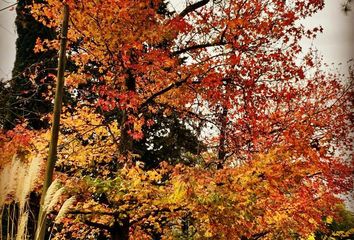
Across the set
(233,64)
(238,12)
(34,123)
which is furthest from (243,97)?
(34,123)

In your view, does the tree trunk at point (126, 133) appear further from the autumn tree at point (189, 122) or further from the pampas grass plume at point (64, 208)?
the pampas grass plume at point (64, 208)

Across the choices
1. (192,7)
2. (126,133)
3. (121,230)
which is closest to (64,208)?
(121,230)

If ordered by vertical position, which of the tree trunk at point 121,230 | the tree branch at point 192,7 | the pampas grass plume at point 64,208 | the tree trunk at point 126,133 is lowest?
the tree trunk at point 121,230

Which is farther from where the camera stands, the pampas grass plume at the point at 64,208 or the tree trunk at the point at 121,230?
the tree trunk at the point at 121,230

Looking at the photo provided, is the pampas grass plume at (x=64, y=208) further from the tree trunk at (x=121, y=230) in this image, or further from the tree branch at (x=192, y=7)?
the tree branch at (x=192, y=7)

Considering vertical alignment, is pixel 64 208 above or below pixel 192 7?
below

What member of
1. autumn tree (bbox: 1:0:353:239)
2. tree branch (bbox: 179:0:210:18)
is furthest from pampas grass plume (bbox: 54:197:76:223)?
tree branch (bbox: 179:0:210:18)

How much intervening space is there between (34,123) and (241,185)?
9.80 meters

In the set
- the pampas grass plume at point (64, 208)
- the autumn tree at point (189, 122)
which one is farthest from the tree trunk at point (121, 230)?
the pampas grass plume at point (64, 208)

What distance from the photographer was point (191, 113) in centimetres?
851

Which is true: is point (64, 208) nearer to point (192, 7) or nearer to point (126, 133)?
point (126, 133)

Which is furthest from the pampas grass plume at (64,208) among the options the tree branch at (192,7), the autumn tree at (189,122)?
the tree branch at (192,7)

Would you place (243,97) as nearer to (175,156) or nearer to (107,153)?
(107,153)

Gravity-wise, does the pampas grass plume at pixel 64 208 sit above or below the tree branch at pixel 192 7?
below
